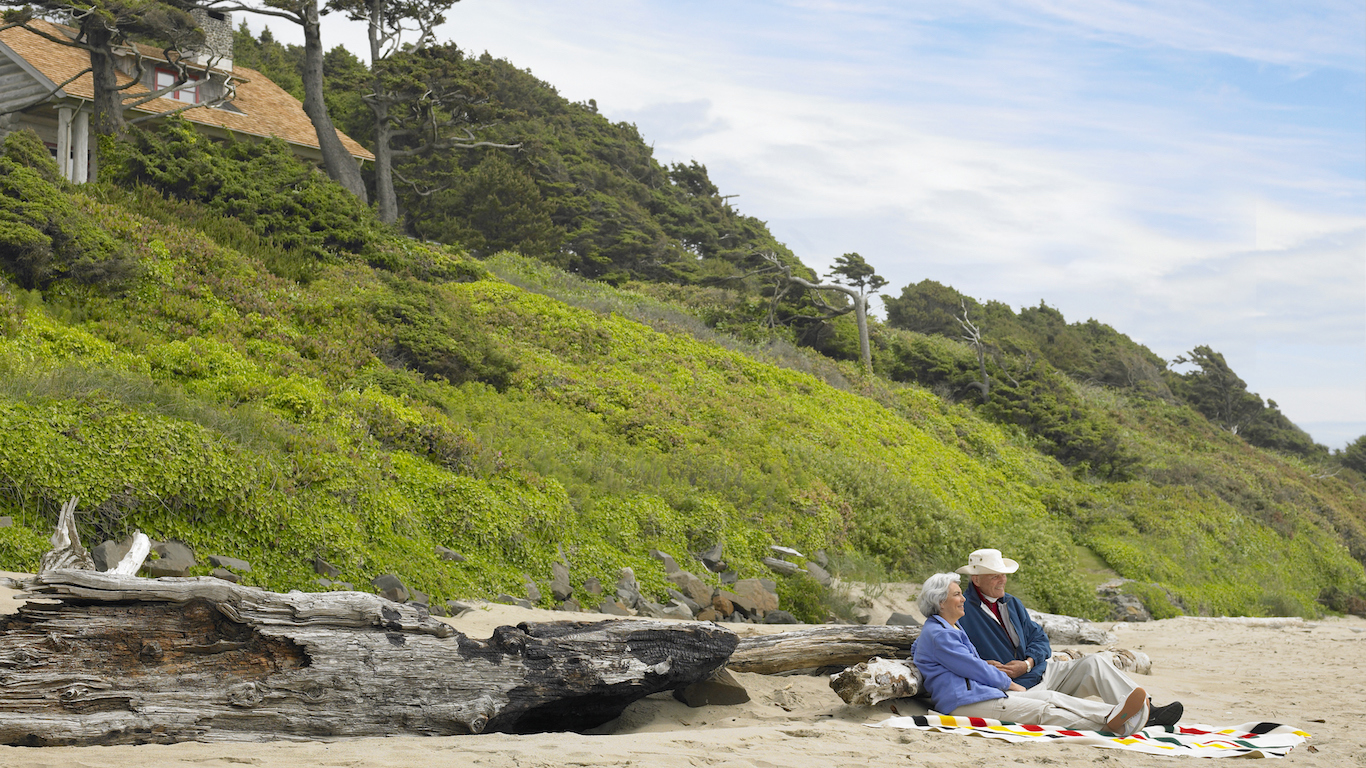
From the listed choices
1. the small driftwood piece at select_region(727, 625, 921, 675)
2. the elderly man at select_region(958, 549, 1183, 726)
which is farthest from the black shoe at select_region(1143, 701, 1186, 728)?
the small driftwood piece at select_region(727, 625, 921, 675)

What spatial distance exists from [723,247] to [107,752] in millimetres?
42329

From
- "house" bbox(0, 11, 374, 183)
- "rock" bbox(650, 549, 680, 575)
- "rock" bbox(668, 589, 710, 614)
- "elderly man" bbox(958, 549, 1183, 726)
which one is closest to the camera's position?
"elderly man" bbox(958, 549, 1183, 726)

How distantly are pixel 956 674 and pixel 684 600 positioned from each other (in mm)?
4516

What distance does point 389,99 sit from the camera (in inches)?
1025

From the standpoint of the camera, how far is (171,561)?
6988mm

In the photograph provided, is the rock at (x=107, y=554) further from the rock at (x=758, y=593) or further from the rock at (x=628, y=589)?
the rock at (x=758, y=593)

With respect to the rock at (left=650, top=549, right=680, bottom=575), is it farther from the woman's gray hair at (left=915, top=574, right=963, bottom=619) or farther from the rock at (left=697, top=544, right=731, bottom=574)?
the woman's gray hair at (left=915, top=574, right=963, bottom=619)

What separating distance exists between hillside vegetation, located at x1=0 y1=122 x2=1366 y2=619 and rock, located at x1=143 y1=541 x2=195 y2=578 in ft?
0.60

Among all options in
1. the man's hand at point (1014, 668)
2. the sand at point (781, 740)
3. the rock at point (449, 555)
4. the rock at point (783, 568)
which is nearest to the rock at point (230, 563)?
the sand at point (781, 740)

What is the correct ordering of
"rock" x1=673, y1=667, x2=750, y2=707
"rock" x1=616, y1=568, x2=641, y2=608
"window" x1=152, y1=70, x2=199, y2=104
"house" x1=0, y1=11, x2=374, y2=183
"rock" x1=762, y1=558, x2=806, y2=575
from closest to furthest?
"rock" x1=673, y1=667, x2=750, y2=707, "rock" x1=616, y1=568, x2=641, y2=608, "rock" x1=762, y1=558, x2=806, y2=575, "house" x1=0, y1=11, x2=374, y2=183, "window" x1=152, y1=70, x2=199, y2=104

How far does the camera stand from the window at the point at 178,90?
24938 mm

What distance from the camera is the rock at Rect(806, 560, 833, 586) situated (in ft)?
38.4

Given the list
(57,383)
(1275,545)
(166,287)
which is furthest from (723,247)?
(57,383)

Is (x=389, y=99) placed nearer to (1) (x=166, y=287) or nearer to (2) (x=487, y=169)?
(2) (x=487, y=169)
